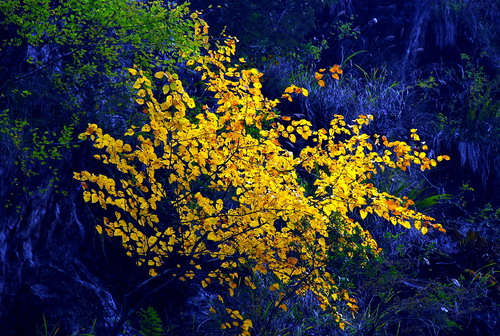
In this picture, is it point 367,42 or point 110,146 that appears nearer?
point 110,146

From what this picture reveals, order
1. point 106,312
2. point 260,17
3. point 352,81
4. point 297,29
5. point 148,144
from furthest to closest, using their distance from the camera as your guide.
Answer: point 352,81
point 297,29
point 260,17
point 106,312
point 148,144

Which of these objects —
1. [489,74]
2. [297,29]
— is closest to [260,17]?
[297,29]

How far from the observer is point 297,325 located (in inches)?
188

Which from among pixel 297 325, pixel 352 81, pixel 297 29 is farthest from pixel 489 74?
pixel 297 325

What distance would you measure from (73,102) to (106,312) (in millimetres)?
1952

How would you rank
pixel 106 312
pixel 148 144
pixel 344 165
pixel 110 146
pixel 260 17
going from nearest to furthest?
1. pixel 110 146
2. pixel 148 144
3. pixel 344 165
4. pixel 106 312
5. pixel 260 17

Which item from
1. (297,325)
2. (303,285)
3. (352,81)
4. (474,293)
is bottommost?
(474,293)

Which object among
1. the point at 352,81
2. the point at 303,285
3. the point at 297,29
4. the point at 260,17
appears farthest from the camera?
the point at 352,81

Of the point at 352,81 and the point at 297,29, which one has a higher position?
the point at 297,29

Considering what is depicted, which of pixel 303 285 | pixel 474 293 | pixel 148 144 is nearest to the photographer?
pixel 148 144

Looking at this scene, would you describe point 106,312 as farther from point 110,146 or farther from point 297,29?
point 297,29

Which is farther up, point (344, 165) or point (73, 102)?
point (73, 102)

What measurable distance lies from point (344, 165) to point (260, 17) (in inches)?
161

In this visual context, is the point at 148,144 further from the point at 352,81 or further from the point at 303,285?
the point at 352,81
